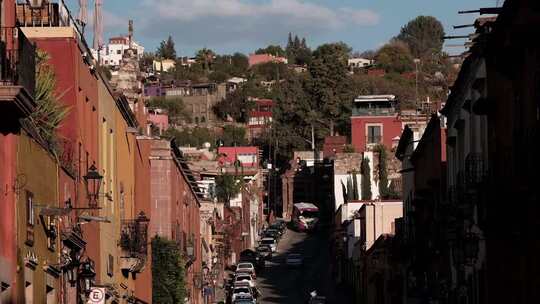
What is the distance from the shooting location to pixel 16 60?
942 inches

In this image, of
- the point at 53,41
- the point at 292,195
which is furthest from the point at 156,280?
the point at 292,195

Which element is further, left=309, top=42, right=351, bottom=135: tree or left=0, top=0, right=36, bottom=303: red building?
left=309, top=42, right=351, bottom=135: tree

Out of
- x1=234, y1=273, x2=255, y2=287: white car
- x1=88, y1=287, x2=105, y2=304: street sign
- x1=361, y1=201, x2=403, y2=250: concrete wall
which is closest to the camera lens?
x1=88, y1=287, x2=105, y2=304: street sign

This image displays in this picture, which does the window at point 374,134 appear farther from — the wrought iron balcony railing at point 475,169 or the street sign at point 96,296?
the street sign at point 96,296

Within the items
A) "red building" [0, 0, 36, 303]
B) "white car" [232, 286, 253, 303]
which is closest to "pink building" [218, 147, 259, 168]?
"white car" [232, 286, 253, 303]

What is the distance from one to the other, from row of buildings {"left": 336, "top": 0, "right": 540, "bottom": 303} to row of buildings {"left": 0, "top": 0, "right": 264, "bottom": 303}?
774 centimetres

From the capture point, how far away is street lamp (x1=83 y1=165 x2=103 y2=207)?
34.2m

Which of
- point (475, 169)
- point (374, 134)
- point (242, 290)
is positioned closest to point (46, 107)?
point (475, 169)

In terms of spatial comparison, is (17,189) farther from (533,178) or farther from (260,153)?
(260,153)

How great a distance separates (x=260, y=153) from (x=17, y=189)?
15373 cm

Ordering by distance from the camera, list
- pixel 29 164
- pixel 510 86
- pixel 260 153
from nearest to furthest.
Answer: pixel 29 164 < pixel 510 86 < pixel 260 153

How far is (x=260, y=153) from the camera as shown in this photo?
588ft

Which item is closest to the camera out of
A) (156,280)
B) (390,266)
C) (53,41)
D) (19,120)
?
(19,120)

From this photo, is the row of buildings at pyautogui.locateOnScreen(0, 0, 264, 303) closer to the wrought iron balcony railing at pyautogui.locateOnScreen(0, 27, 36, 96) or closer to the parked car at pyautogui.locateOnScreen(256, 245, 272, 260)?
the wrought iron balcony railing at pyautogui.locateOnScreen(0, 27, 36, 96)
